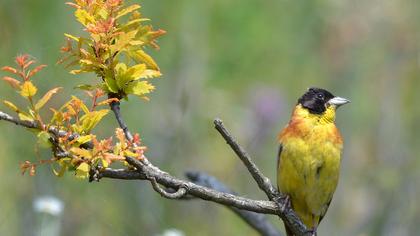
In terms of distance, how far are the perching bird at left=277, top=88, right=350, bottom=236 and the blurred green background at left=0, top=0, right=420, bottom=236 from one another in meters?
1.19

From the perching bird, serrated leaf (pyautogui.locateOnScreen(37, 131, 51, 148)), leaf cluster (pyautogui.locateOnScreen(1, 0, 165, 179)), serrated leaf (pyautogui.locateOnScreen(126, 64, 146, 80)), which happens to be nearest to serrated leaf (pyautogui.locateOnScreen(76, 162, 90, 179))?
leaf cluster (pyautogui.locateOnScreen(1, 0, 165, 179))

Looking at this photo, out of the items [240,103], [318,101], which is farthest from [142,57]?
[240,103]

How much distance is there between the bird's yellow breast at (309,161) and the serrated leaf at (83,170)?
209 cm

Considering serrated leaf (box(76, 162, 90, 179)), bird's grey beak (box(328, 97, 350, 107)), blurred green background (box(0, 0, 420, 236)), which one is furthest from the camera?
blurred green background (box(0, 0, 420, 236))

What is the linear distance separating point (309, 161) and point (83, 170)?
2.12 metres

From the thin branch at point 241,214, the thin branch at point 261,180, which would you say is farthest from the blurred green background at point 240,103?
the thin branch at point 261,180

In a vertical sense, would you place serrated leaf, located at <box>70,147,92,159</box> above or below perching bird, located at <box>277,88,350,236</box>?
above

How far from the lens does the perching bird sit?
14.0 ft

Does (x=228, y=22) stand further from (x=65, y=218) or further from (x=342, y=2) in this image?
(x=65, y=218)

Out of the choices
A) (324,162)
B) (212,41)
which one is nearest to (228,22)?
(212,41)

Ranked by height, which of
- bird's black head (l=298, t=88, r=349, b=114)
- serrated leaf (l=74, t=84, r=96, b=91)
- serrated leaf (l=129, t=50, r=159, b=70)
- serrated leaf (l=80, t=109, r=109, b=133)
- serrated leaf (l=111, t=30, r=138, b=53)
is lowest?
bird's black head (l=298, t=88, r=349, b=114)

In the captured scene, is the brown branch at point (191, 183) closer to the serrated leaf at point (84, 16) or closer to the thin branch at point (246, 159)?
the thin branch at point (246, 159)

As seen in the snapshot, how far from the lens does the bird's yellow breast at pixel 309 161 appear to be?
427cm

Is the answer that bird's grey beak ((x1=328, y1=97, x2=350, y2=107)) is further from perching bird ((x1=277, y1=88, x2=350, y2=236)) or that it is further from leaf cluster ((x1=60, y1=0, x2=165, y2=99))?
leaf cluster ((x1=60, y1=0, x2=165, y2=99))
